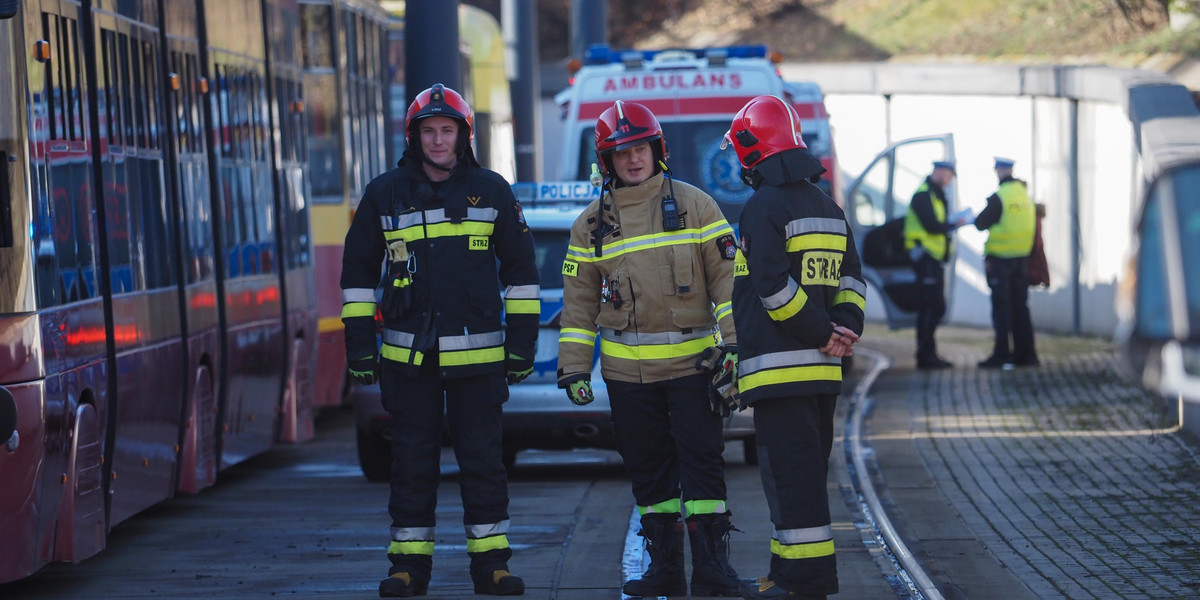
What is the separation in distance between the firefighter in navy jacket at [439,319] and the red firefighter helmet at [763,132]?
1212mm

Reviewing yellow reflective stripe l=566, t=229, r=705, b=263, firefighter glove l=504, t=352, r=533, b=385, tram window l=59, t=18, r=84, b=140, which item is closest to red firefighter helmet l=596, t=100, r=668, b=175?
yellow reflective stripe l=566, t=229, r=705, b=263

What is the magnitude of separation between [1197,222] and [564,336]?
12.2 feet

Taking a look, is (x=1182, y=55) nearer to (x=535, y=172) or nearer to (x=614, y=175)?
(x=535, y=172)

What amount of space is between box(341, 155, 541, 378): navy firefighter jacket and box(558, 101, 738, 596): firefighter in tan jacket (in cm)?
32

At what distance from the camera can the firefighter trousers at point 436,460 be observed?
7.32 metres

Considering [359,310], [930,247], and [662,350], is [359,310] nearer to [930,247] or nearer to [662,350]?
[662,350]

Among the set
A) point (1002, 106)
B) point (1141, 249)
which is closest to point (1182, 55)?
point (1002, 106)

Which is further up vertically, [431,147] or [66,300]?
[431,147]

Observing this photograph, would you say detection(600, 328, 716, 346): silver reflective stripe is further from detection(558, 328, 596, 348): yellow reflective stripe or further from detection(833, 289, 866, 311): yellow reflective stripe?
detection(833, 289, 866, 311): yellow reflective stripe

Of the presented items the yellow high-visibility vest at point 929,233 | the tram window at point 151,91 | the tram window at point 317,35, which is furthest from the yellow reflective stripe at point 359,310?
the yellow high-visibility vest at point 929,233

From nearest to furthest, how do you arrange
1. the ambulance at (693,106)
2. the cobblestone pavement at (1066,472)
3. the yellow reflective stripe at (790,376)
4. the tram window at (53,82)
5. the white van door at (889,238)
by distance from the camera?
the yellow reflective stripe at (790,376), the tram window at (53,82), the cobblestone pavement at (1066,472), the ambulance at (693,106), the white van door at (889,238)

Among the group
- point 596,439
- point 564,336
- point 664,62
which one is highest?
point 664,62

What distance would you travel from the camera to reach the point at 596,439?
407 inches

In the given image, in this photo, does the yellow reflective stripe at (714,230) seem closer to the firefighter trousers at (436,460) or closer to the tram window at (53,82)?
the firefighter trousers at (436,460)
